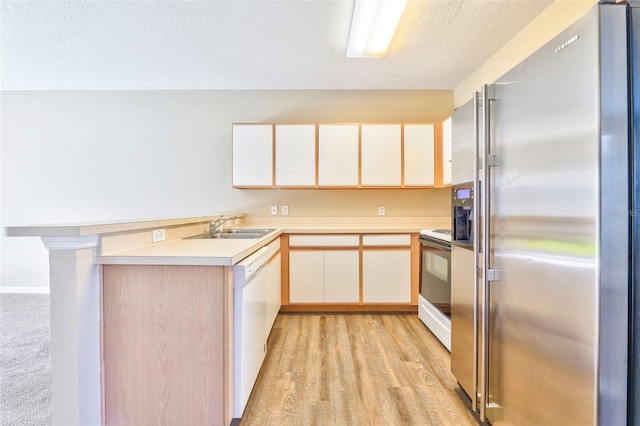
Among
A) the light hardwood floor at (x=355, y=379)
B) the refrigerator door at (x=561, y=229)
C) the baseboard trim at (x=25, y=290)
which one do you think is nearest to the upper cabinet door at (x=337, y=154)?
the light hardwood floor at (x=355, y=379)

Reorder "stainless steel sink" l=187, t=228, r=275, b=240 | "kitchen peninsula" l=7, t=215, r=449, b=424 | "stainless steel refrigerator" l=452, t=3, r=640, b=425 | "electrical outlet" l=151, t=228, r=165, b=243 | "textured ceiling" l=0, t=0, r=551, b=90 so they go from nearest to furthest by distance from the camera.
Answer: "stainless steel refrigerator" l=452, t=3, r=640, b=425 < "kitchen peninsula" l=7, t=215, r=449, b=424 < "electrical outlet" l=151, t=228, r=165, b=243 < "textured ceiling" l=0, t=0, r=551, b=90 < "stainless steel sink" l=187, t=228, r=275, b=240

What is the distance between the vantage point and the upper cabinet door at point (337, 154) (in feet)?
10.4

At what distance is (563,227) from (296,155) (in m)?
2.60

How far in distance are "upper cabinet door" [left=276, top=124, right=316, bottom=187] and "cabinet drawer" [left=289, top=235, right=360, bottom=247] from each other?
2.08 ft

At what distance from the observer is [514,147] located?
1.18 metres

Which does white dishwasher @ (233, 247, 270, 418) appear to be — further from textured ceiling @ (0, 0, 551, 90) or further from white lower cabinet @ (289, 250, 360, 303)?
textured ceiling @ (0, 0, 551, 90)

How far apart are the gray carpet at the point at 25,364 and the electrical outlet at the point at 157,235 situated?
1.08m

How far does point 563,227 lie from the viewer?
3.06 feet

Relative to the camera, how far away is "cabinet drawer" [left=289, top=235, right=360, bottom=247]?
117 inches

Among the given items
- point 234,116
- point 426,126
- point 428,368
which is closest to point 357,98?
point 426,126

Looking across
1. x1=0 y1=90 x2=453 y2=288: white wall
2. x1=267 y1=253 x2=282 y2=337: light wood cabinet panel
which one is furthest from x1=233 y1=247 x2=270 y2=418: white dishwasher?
x1=0 y1=90 x2=453 y2=288: white wall

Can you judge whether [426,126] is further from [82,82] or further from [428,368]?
[82,82]

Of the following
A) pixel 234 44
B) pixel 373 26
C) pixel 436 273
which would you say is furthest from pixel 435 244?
pixel 234 44

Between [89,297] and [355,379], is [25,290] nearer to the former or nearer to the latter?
[89,297]
